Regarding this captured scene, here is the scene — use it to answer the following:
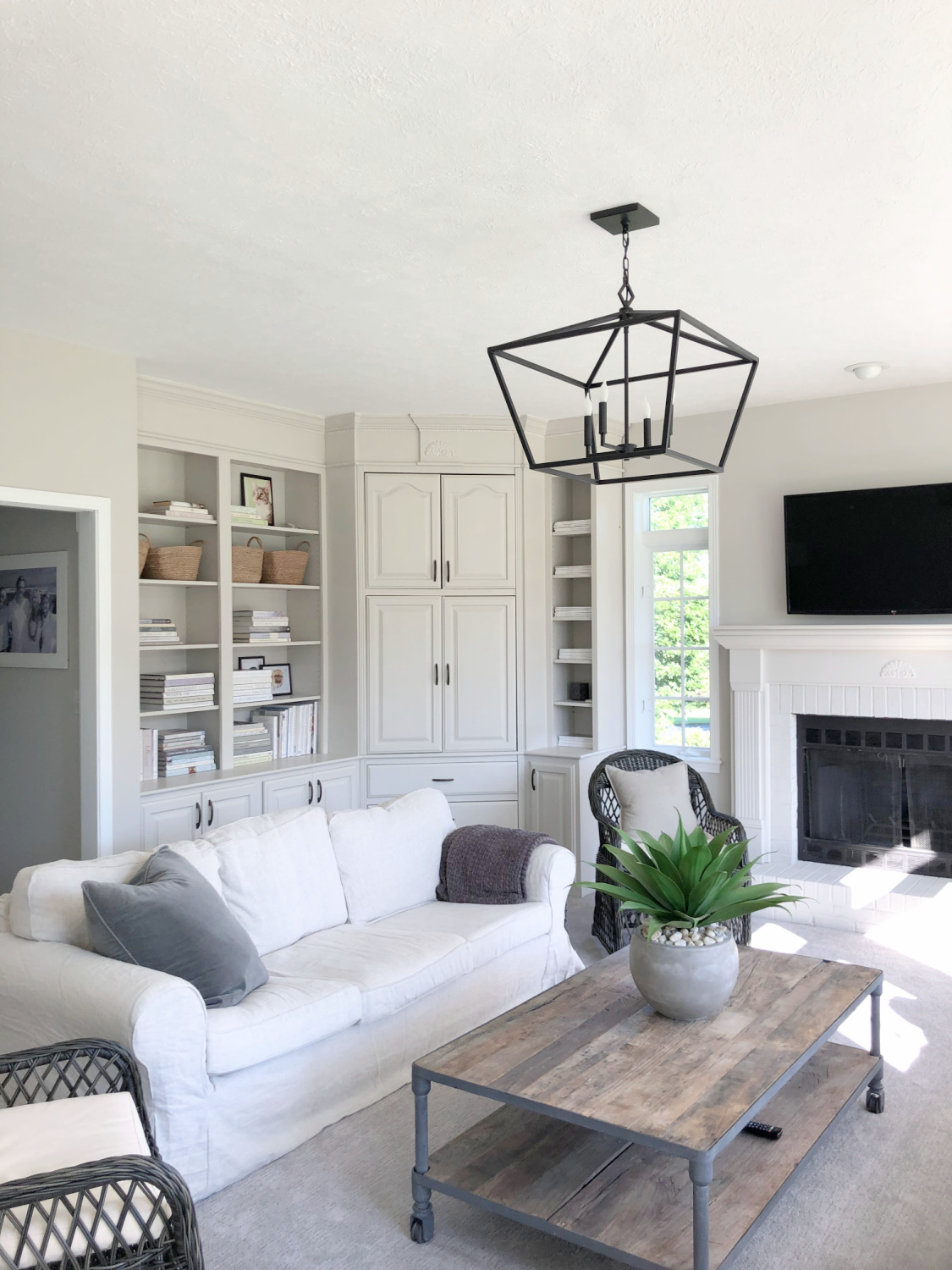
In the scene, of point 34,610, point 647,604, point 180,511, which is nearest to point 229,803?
point 34,610

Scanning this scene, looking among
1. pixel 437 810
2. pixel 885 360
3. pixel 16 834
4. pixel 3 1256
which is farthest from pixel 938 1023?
pixel 16 834

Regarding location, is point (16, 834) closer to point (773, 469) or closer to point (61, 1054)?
point (61, 1054)

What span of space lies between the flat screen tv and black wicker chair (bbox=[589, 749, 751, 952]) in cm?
119

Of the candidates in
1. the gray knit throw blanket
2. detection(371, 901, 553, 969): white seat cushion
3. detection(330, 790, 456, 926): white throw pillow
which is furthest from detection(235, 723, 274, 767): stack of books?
detection(371, 901, 553, 969): white seat cushion

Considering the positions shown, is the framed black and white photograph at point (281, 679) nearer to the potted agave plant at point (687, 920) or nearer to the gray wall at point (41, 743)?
the gray wall at point (41, 743)

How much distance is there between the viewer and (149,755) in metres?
4.82

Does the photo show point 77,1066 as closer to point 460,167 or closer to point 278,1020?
point 278,1020

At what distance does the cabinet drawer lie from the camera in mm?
5574

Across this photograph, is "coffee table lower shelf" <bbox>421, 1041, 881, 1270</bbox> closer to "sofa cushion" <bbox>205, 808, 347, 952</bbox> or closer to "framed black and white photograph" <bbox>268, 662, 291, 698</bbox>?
"sofa cushion" <bbox>205, 808, 347, 952</bbox>

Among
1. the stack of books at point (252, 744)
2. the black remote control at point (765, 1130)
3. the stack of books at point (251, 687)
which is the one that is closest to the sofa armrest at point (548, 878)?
the black remote control at point (765, 1130)

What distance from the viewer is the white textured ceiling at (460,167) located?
2055 millimetres

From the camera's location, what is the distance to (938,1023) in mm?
3619

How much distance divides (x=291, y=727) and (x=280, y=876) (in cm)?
209

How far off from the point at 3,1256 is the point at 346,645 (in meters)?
4.03
